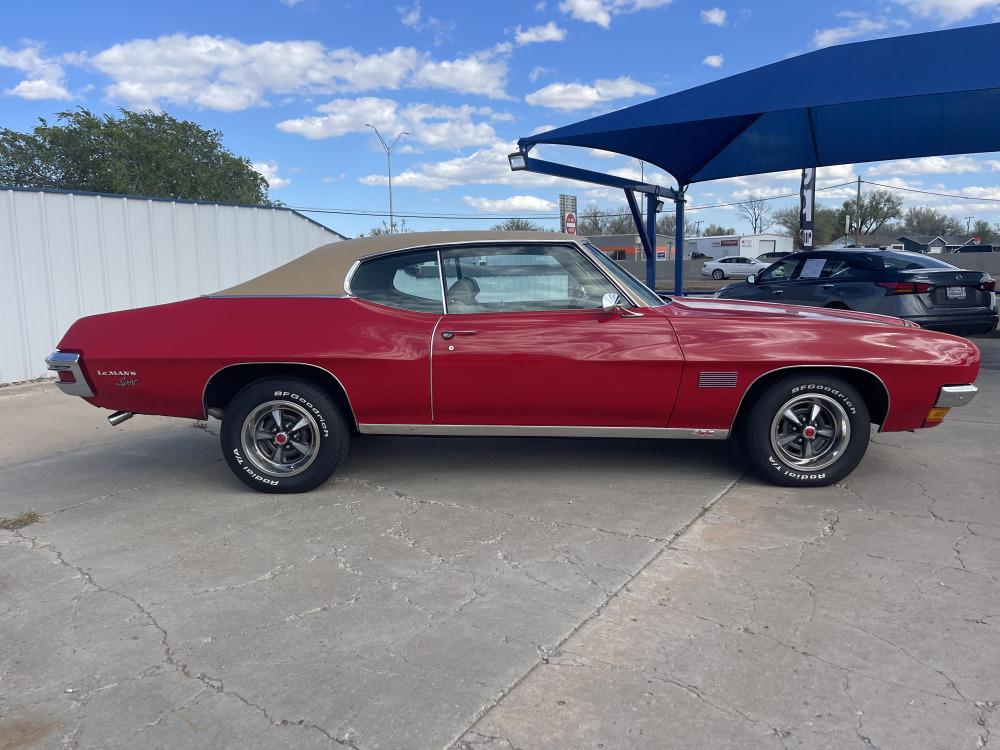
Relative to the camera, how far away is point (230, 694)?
7.86ft

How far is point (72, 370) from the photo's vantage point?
427 centimetres

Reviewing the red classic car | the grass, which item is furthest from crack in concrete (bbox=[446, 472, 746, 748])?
the grass

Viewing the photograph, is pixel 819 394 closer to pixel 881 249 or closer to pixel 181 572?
pixel 181 572

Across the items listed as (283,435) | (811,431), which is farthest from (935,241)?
(283,435)

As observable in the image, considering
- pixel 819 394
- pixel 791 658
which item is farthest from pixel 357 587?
pixel 819 394

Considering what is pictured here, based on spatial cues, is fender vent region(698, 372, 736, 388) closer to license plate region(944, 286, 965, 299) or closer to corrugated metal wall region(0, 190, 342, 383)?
license plate region(944, 286, 965, 299)

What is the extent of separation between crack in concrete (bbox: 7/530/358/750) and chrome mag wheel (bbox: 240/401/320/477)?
42.9 inches

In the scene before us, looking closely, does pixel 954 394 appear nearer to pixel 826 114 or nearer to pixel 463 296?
pixel 463 296

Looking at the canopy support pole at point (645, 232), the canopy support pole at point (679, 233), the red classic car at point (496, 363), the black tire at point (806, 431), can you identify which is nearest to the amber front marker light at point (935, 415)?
the red classic car at point (496, 363)

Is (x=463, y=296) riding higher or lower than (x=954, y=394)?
higher

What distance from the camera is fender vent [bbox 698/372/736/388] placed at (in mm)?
4102

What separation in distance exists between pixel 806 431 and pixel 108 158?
41.4m

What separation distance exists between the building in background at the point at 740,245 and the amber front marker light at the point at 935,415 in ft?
181

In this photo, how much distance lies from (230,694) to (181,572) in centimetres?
110
